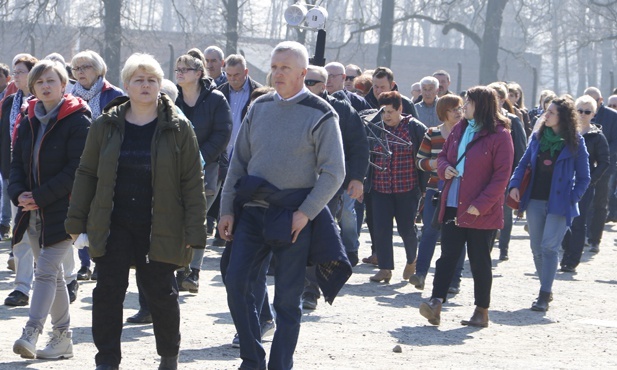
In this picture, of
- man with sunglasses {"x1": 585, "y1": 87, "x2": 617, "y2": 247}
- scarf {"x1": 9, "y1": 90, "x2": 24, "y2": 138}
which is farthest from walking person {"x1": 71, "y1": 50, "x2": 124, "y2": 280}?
man with sunglasses {"x1": 585, "y1": 87, "x2": 617, "y2": 247}

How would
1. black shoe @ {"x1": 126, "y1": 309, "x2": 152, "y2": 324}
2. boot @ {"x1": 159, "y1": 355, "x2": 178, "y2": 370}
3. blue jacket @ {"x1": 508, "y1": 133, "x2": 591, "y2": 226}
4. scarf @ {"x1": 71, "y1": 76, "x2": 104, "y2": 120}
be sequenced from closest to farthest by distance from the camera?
boot @ {"x1": 159, "y1": 355, "x2": 178, "y2": 370}
black shoe @ {"x1": 126, "y1": 309, "x2": 152, "y2": 324}
scarf @ {"x1": 71, "y1": 76, "x2": 104, "y2": 120}
blue jacket @ {"x1": 508, "y1": 133, "x2": 591, "y2": 226}

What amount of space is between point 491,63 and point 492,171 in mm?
29224

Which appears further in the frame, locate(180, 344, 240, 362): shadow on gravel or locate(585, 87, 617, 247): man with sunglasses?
locate(585, 87, 617, 247): man with sunglasses

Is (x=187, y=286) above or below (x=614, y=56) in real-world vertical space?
below

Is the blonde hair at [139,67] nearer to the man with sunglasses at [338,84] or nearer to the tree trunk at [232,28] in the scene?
the man with sunglasses at [338,84]

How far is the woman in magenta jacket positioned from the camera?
8555 mm

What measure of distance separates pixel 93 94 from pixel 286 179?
3.29m

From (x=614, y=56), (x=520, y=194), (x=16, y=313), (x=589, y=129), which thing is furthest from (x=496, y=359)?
(x=614, y=56)

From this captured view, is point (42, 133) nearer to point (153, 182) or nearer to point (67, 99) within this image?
point (67, 99)

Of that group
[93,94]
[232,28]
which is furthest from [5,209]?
[232,28]

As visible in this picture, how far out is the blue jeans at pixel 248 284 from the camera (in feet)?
20.2

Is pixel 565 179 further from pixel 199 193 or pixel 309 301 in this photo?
pixel 199 193

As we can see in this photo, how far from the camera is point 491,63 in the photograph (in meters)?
37.2

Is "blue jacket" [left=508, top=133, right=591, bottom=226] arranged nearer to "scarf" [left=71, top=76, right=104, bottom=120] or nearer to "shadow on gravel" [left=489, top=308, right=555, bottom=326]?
"shadow on gravel" [left=489, top=308, right=555, bottom=326]
